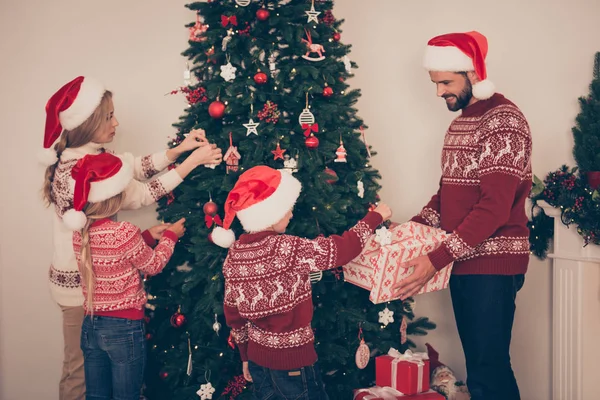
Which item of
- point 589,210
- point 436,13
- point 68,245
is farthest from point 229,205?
point 436,13

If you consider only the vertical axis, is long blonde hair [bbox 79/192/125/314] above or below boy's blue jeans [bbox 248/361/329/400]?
above


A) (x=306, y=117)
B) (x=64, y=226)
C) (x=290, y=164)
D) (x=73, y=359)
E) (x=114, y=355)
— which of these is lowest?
(x=73, y=359)

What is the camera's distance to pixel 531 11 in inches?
127

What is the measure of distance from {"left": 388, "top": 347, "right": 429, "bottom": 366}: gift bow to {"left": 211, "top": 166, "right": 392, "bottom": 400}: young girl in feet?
2.63

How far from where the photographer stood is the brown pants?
116 inches

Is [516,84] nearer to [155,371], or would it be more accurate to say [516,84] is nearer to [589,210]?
[589,210]

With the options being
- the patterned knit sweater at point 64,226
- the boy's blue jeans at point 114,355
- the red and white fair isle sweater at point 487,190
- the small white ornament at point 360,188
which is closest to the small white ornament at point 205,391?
the boy's blue jeans at point 114,355

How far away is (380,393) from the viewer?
3035 millimetres

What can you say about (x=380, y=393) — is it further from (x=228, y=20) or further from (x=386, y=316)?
(x=228, y=20)

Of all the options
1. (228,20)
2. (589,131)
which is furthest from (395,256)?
(228,20)

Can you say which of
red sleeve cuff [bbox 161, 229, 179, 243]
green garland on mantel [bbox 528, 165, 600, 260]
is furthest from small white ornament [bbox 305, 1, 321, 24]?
green garland on mantel [bbox 528, 165, 600, 260]

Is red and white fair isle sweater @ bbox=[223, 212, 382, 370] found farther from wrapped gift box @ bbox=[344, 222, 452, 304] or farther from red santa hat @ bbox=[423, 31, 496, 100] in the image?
red santa hat @ bbox=[423, 31, 496, 100]

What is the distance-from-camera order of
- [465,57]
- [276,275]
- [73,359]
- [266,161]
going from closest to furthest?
1. [276,275]
2. [465,57]
3. [266,161]
4. [73,359]

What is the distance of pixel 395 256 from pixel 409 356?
3.13 ft
